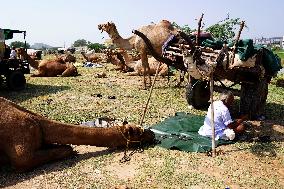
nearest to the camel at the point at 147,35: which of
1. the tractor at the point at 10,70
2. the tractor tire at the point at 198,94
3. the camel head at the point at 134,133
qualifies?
the tractor at the point at 10,70

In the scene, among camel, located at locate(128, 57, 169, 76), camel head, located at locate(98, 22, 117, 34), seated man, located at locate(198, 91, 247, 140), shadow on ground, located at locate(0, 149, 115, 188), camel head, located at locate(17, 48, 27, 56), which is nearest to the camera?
shadow on ground, located at locate(0, 149, 115, 188)

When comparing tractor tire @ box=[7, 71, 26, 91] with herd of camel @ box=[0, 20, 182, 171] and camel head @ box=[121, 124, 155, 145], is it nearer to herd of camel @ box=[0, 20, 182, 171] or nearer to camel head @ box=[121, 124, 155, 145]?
herd of camel @ box=[0, 20, 182, 171]

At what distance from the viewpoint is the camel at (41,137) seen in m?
6.76

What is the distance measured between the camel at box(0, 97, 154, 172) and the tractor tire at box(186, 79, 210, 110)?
4191 millimetres

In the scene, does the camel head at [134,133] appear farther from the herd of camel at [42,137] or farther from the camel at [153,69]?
the camel at [153,69]

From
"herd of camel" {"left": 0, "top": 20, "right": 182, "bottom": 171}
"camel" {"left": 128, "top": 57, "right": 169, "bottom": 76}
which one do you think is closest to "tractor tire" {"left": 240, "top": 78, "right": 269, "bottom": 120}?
"herd of camel" {"left": 0, "top": 20, "right": 182, "bottom": 171}

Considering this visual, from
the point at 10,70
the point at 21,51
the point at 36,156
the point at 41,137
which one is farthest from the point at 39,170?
the point at 21,51

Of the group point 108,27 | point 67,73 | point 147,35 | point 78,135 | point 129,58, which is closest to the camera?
point 78,135

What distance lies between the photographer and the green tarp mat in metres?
8.08

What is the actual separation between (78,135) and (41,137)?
72 centimetres

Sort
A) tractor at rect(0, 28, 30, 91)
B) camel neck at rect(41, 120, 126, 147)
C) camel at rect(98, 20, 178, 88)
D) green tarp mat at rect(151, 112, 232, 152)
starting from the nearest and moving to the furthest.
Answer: camel neck at rect(41, 120, 126, 147)
green tarp mat at rect(151, 112, 232, 152)
tractor at rect(0, 28, 30, 91)
camel at rect(98, 20, 178, 88)

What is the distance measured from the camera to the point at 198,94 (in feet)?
38.9

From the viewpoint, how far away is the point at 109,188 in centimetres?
630

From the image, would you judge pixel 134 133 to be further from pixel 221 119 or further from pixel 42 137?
pixel 221 119
